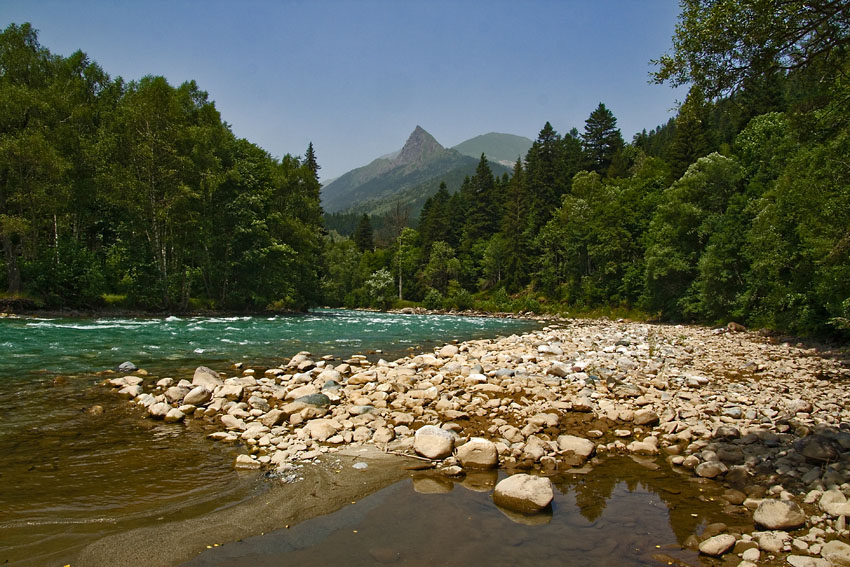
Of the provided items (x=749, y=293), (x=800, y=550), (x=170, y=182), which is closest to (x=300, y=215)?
(x=170, y=182)

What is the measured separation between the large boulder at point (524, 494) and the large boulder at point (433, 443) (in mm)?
1175

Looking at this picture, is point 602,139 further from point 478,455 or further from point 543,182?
point 478,455

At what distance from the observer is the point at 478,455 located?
18.2 ft

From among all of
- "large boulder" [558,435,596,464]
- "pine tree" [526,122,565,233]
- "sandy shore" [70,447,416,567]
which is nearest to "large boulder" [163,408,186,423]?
"sandy shore" [70,447,416,567]

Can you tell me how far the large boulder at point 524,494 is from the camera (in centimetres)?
437

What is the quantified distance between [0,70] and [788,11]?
3925 centimetres

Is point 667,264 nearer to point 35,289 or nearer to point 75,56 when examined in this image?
point 35,289

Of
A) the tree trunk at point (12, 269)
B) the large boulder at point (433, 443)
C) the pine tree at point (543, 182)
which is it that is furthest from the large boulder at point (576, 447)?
the pine tree at point (543, 182)

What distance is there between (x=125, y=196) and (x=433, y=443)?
101 ft

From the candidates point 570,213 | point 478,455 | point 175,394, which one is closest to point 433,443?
point 478,455

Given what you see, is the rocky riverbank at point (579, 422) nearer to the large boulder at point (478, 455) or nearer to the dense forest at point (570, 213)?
the large boulder at point (478, 455)

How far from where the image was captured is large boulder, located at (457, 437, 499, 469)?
548cm

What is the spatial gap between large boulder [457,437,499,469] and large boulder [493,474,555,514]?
0.80 m

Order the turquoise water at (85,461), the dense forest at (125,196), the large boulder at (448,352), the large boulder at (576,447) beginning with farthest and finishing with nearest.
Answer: the dense forest at (125,196)
the large boulder at (448,352)
the large boulder at (576,447)
the turquoise water at (85,461)
